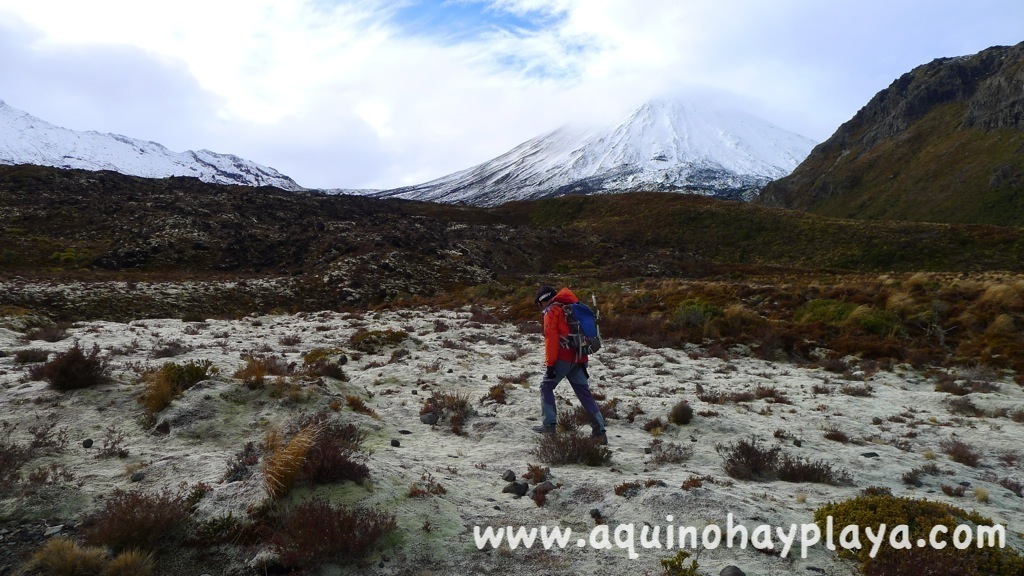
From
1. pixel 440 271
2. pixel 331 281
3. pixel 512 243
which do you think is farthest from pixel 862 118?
pixel 331 281

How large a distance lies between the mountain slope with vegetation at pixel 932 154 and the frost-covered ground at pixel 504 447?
83909 millimetres

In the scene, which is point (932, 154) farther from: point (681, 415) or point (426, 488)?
point (426, 488)

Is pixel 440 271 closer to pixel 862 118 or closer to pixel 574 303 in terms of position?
pixel 574 303

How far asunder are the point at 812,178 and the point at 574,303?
413ft

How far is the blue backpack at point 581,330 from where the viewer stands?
7.03 meters

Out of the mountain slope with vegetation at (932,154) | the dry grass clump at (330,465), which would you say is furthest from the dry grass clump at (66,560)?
the mountain slope with vegetation at (932,154)

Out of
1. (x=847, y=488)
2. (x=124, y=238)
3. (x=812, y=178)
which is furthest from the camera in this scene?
(x=812, y=178)

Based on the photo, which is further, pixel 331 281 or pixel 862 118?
pixel 862 118

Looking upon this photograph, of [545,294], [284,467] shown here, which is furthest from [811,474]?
[284,467]

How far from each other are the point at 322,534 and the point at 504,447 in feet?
11.3

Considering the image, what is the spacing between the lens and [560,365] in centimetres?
710

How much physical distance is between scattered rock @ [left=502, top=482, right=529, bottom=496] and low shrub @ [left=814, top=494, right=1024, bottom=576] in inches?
102

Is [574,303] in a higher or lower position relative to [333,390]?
higher

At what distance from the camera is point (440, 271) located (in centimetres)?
3456
